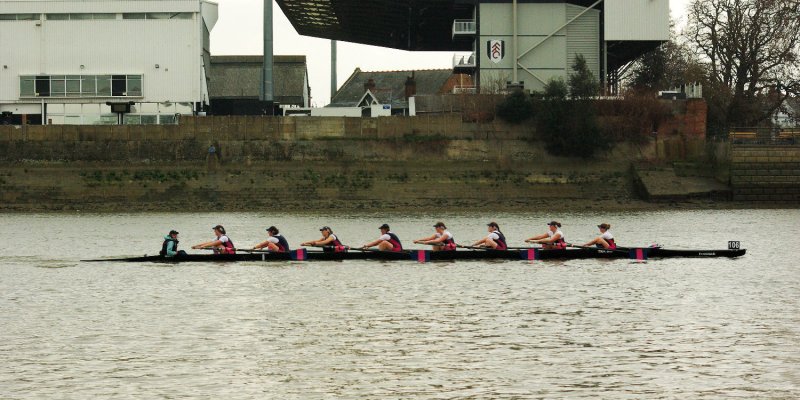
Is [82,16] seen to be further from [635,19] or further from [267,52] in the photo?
[635,19]

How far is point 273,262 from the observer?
4491cm

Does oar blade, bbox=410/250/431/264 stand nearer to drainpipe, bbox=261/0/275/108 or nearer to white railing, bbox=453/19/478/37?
white railing, bbox=453/19/478/37

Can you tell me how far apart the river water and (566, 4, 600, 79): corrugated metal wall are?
3677cm

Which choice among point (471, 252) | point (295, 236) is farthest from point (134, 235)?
point (471, 252)

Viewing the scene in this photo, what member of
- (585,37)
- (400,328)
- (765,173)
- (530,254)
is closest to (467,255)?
(530,254)

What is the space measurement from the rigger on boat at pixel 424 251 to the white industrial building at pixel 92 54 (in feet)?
162

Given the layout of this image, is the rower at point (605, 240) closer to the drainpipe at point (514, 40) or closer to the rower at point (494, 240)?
the rower at point (494, 240)

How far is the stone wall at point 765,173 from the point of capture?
249ft

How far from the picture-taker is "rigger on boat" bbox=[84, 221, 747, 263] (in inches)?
1683

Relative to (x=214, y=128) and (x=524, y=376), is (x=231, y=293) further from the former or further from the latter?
(x=214, y=128)

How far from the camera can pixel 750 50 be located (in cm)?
9169

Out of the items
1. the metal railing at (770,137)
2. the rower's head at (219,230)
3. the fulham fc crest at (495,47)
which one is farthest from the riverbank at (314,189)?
the rower's head at (219,230)

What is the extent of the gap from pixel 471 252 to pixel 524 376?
19.2 m

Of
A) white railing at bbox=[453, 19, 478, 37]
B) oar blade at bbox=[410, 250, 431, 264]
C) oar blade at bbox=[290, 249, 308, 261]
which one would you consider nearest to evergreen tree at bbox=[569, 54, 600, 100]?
white railing at bbox=[453, 19, 478, 37]
